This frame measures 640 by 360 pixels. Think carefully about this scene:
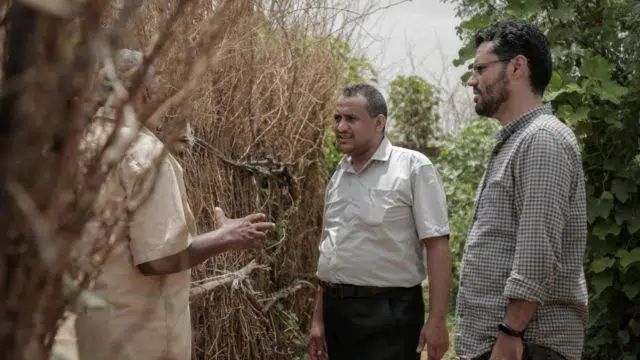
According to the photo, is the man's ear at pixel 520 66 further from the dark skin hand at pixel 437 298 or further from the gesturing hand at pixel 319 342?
the gesturing hand at pixel 319 342

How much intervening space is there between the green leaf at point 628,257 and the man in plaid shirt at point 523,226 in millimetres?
1839

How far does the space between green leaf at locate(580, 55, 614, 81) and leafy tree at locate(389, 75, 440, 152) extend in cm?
925

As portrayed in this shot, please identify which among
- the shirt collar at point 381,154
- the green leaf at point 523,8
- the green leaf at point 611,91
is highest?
the green leaf at point 523,8

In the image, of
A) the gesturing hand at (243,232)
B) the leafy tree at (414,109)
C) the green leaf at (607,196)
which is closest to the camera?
the gesturing hand at (243,232)

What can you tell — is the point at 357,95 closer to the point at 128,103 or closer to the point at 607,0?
the point at 607,0

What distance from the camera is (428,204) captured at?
157 inches

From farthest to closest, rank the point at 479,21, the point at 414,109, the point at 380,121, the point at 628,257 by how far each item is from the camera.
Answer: the point at 414,109 < the point at 479,21 < the point at 628,257 < the point at 380,121

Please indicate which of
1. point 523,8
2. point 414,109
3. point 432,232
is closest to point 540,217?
point 432,232

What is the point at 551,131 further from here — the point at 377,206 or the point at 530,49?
the point at 377,206

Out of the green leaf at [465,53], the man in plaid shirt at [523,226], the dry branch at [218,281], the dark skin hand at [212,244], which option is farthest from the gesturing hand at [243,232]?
the green leaf at [465,53]

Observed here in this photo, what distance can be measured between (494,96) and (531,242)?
0.60m

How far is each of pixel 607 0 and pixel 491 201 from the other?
97.9 inches

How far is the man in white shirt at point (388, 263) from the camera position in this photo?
3.97m

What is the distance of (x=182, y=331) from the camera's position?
2.90m
